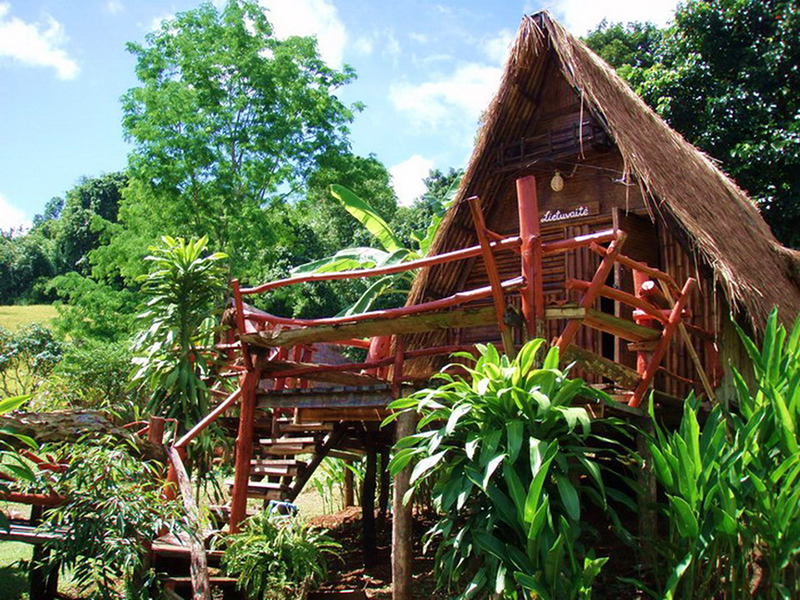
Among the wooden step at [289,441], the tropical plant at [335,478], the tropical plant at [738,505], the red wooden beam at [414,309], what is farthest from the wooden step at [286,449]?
the tropical plant at [738,505]

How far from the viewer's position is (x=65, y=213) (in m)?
33.9

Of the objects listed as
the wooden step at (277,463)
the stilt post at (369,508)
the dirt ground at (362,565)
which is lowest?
the dirt ground at (362,565)

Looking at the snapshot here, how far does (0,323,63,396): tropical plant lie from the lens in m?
14.8

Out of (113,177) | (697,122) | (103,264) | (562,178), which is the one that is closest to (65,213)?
(113,177)

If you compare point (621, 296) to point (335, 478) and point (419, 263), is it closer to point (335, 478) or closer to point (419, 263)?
point (419, 263)

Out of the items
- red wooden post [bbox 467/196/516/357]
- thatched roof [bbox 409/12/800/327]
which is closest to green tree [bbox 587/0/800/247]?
thatched roof [bbox 409/12/800/327]

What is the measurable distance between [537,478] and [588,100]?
421cm

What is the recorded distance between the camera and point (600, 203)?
7.42 metres

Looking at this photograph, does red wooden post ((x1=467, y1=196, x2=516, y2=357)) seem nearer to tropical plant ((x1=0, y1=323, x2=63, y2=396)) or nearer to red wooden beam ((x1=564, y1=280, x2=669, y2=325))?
red wooden beam ((x1=564, y1=280, x2=669, y2=325))

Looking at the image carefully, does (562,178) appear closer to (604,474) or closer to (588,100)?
(588,100)

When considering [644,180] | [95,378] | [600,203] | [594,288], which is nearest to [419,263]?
[594,288]

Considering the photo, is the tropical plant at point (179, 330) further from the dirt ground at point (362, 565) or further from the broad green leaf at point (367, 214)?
the broad green leaf at point (367, 214)

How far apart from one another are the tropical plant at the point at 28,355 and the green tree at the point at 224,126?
2.92m

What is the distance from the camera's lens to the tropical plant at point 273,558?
210 inches
